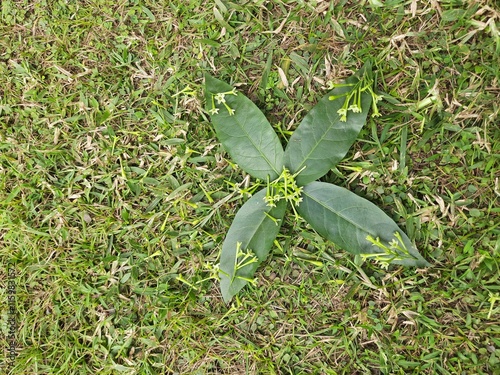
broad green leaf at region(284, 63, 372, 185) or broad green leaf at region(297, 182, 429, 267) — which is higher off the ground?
broad green leaf at region(284, 63, 372, 185)

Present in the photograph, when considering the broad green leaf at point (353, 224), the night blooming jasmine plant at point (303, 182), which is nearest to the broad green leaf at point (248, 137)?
the night blooming jasmine plant at point (303, 182)

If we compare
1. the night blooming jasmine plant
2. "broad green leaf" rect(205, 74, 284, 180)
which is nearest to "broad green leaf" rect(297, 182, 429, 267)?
the night blooming jasmine plant

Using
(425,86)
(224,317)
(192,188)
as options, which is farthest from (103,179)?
(425,86)

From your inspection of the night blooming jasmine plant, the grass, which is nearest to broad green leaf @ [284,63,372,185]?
the night blooming jasmine plant

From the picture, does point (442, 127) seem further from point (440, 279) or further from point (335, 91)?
point (440, 279)

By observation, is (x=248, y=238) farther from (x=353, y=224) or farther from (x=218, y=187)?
(x=353, y=224)

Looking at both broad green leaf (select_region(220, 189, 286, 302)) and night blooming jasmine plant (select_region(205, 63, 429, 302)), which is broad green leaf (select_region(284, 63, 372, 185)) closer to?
night blooming jasmine plant (select_region(205, 63, 429, 302))

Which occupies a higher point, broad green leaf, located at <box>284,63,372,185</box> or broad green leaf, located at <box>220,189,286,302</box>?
broad green leaf, located at <box>284,63,372,185</box>

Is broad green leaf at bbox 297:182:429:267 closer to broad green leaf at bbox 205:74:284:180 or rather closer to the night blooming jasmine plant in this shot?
the night blooming jasmine plant

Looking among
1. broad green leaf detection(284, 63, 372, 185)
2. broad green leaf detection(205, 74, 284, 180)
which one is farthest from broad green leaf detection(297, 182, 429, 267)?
broad green leaf detection(205, 74, 284, 180)
